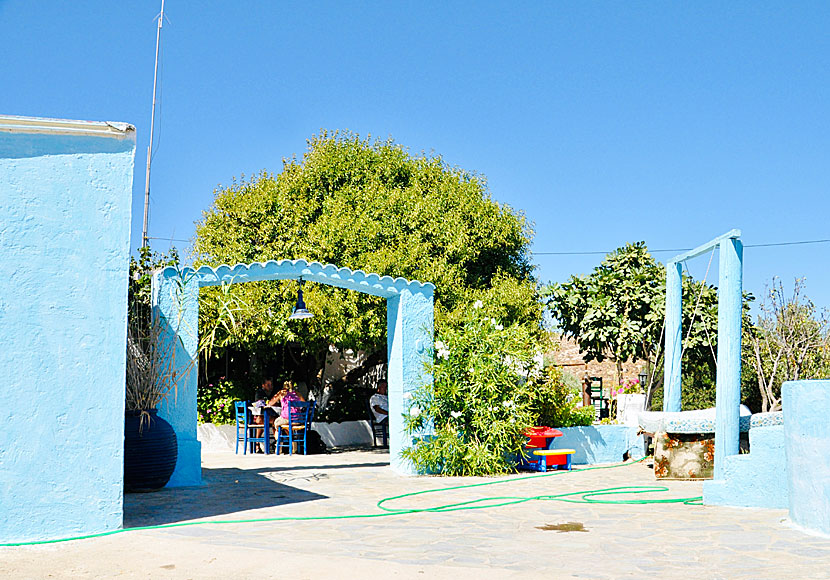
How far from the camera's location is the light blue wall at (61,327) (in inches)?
227

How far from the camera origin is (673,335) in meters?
10.2

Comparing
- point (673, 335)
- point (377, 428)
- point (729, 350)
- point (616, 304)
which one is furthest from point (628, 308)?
point (377, 428)

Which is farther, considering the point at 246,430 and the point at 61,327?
the point at 246,430

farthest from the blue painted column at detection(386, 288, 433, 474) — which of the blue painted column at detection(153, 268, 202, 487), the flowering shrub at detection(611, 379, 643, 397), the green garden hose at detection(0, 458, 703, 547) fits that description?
the flowering shrub at detection(611, 379, 643, 397)

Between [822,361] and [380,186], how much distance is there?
35.8 feet

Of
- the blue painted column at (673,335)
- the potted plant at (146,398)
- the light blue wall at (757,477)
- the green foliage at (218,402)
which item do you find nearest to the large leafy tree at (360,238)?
the green foliage at (218,402)

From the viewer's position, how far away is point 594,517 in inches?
274

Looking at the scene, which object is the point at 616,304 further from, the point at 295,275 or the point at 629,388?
the point at 629,388

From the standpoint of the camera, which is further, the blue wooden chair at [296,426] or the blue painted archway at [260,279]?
the blue wooden chair at [296,426]

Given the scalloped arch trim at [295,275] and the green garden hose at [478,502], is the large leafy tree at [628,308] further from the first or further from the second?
the green garden hose at [478,502]

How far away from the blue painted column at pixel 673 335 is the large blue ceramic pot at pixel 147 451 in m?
6.33

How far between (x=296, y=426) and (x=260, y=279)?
470 cm

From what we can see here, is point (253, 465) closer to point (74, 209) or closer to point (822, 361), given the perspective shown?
point (74, 209)

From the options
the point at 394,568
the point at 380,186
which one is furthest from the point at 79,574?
the point at 380,186
